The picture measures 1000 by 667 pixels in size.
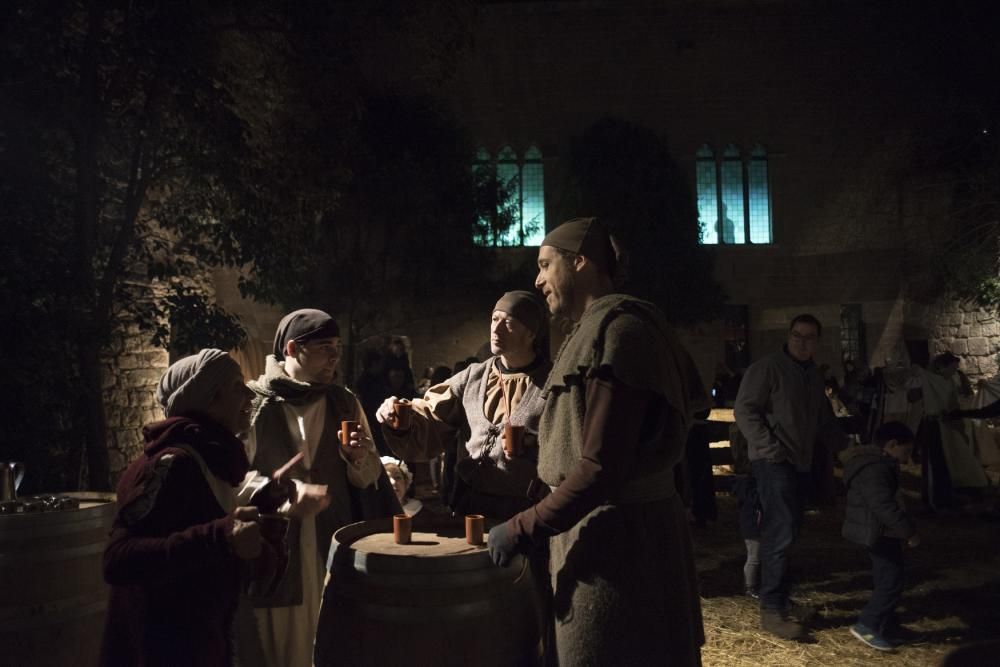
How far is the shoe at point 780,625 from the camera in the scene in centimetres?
447

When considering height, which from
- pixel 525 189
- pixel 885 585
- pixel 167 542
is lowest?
pixel 885 585

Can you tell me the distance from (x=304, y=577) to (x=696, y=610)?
1.53m

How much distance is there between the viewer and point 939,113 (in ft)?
58.6

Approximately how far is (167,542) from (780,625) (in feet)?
12.6

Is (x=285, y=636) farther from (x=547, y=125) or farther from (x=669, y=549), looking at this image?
(x=547, y=125)

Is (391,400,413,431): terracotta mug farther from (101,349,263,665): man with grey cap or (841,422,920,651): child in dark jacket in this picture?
(841,422,920,651): child in dark jacket

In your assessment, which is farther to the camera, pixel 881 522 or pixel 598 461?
pixel 881 522

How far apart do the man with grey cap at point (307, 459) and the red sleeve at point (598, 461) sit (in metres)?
1.17

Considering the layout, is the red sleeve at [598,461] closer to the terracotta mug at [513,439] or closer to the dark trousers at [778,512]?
the terracotta mug at [513,439]

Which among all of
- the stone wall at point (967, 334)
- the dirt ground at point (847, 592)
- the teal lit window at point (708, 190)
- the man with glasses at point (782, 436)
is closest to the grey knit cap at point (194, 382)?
the man with glasses at point (782, 436)

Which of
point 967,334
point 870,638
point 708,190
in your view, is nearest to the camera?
point 870,638

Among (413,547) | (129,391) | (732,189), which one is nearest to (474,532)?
(413,547)

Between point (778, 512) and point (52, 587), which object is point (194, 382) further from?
point (778, 512)

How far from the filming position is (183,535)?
6.03 feet
